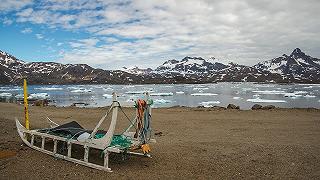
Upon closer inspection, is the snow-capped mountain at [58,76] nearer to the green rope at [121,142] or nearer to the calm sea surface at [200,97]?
the calm sea surface at [200,97]

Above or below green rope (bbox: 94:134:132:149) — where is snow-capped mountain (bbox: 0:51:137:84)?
above

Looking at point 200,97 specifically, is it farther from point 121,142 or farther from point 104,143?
point 104,143

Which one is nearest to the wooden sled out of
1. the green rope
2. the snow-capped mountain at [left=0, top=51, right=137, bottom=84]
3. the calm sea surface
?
the green rope

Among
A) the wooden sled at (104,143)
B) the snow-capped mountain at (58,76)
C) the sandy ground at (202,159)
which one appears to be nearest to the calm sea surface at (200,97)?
the wooden sled at (104,143)

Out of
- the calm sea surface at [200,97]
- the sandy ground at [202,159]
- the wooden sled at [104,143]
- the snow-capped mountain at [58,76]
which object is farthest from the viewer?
the snow-capped mountain at [58,76]

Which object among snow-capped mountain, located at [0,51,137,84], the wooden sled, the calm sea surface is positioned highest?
snow-capped mountain, located at [0,51,137,84]

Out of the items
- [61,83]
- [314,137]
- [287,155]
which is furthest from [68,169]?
[61,83]

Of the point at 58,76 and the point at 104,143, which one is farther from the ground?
the point at 58,76

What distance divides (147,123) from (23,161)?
331 centimetres

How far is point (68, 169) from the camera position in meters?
7.51

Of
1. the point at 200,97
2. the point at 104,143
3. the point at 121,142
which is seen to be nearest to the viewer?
the point at 104,143

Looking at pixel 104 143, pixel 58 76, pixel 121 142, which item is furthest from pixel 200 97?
pixel 58 76

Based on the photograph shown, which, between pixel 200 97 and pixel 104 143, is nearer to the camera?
pixel 104 143

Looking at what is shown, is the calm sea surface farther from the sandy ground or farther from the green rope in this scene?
the sandy ground
